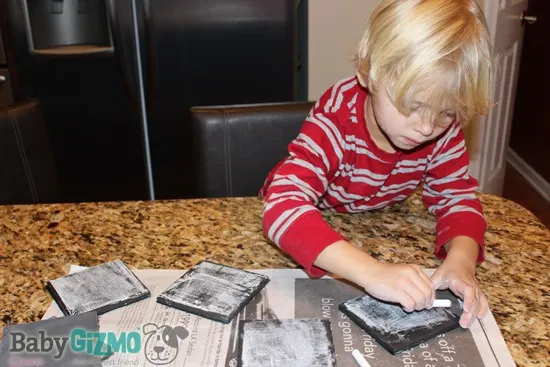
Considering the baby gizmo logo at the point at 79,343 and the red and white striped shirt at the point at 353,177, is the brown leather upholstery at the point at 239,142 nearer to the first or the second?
the red and white striped shirt at the point at 353,177

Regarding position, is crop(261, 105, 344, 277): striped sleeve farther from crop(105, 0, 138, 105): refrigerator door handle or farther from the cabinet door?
the cabinet door

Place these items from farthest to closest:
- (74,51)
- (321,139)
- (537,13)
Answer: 1. (537,13)
2. (74,51)
3. (321,139)

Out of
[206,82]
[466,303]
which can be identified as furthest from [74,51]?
[466,303]

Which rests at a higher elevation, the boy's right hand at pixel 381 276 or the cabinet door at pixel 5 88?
the boy's right hand at pixel 381 276

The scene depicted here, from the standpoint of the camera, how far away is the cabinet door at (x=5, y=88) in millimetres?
2213

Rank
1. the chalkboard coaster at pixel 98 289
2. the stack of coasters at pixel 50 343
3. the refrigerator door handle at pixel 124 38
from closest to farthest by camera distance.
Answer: the stack of coasters at pixel 50 343 → the chalkboard coaster at pixel 98 289 → the refrigerator door handle at pixel 124 38

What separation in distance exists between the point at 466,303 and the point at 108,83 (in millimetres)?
1680

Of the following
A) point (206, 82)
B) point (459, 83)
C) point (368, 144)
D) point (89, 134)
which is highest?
point (459, 83)

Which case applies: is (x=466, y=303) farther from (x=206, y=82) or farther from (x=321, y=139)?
(x=206, y=82)

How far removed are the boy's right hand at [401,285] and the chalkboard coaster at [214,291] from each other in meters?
0.14

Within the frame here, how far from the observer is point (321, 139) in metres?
0.95

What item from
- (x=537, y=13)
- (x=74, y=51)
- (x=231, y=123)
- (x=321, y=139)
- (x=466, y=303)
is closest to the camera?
(x=466, y=303)

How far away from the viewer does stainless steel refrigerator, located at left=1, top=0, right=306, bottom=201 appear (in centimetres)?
200

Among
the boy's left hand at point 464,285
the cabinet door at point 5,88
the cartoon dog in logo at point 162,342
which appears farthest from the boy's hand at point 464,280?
the cabinet door at point 5,88
